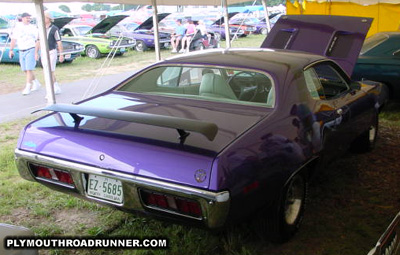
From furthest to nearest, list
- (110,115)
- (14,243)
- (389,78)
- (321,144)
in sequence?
1. (389,78)
2. (321,144)
3. (110,115)
4. (14,243)

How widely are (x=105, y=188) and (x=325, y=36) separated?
3568 mm

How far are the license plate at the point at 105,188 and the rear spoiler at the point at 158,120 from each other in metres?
0.39

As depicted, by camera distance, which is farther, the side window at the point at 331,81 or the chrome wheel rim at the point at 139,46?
the chrome wheel rim at the point at 139,46

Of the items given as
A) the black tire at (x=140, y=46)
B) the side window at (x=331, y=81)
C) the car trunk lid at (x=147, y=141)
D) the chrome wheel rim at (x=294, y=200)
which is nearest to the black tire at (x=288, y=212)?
the chrome wheel rim at (x=294, y=200)

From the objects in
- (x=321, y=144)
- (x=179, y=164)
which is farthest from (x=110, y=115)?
(x=321, y=144)

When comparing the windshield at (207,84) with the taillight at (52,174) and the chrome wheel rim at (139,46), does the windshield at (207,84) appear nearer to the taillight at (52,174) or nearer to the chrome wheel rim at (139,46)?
the taillight at (52,174)

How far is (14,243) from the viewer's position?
188cm

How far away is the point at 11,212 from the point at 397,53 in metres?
6.11

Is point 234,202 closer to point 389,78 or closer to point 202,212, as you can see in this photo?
point 202,212

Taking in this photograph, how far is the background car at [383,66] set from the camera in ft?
21.3

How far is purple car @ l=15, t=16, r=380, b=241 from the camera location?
2.30 metres

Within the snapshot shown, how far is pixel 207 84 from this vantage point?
10.9 ft

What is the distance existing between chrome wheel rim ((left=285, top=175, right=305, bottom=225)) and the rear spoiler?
96 cm

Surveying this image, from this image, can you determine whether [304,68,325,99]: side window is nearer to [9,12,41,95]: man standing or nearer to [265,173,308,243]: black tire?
[265,173,308,243]: black tire
